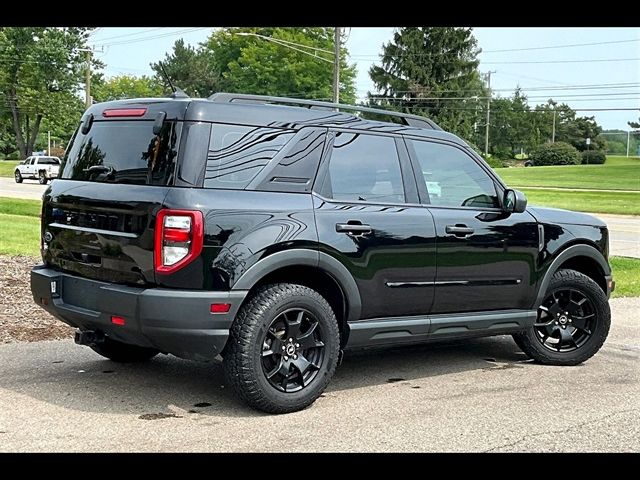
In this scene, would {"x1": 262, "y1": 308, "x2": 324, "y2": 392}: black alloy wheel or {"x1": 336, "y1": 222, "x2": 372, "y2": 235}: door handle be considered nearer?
{"x1": 262, "y1": 308, "x2": 324, "y2": 392}: black alloy wheel

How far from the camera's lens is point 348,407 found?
5504 mm

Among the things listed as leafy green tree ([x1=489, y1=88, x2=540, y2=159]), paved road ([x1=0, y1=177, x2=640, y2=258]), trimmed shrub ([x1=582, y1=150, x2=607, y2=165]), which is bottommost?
paved road ([x1=0, y1=177, x2=640, y2=258])

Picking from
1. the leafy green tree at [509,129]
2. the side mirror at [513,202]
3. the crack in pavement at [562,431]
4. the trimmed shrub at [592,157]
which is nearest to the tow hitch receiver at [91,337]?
the crack in pavement at [562,431]

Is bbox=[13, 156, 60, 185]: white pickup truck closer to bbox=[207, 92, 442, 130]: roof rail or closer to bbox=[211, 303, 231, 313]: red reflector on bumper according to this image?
bbox=[207, 92, 442, 130]: roof rail

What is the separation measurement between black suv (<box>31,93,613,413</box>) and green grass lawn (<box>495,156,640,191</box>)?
4859cm

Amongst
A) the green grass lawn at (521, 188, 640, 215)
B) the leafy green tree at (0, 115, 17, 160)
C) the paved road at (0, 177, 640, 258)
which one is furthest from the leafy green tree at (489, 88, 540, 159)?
the paved road at (0, 177, 640, 258)

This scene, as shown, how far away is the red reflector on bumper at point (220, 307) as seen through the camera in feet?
16.2

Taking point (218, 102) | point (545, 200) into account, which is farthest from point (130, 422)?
point (545, 200)

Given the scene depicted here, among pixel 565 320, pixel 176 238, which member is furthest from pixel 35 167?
pixel 176 238

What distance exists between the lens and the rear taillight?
488 cm

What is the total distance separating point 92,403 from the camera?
541cm

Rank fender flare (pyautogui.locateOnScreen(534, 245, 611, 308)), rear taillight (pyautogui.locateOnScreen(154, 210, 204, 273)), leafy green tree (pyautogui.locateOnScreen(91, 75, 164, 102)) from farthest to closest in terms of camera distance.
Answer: leafy green tree (pyautogui.locateOnScreen(91, 75, 164, 102)), fender flare (pyautogui.locateOnScreen(534, 245, 611, 308)), rear taillight (pyautogui.locateOnScreen(154, 210, 204, 273))

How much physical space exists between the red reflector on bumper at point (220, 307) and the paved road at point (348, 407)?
709 millimetres

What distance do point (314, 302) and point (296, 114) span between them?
133 cm
